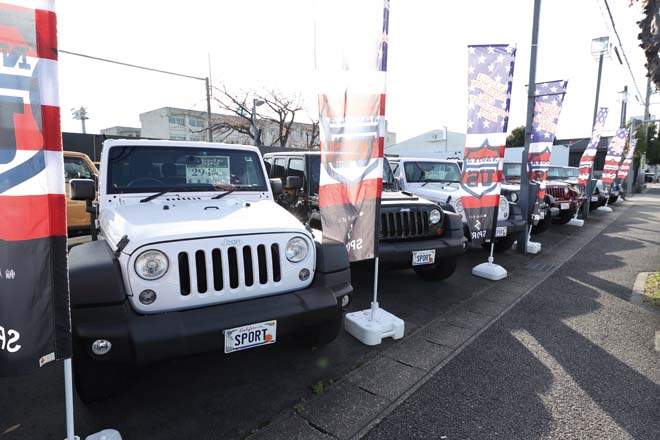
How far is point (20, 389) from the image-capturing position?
2742 millimetres

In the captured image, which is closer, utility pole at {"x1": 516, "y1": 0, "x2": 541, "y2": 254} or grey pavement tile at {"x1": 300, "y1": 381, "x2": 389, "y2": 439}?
grey pavement tile at {"x1": 300, "y1": 381, "x2": 389, "y2": 439}

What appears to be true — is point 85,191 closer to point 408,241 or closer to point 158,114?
point 408,241

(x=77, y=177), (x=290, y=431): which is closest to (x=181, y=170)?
(x=290, y=431)

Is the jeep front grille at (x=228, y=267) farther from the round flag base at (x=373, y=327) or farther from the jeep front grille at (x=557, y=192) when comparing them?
the jeep front grille at (x=557, y=192)

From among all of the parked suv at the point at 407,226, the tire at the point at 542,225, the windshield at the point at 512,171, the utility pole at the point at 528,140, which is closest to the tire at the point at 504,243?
the utility pole at the point at 528,140

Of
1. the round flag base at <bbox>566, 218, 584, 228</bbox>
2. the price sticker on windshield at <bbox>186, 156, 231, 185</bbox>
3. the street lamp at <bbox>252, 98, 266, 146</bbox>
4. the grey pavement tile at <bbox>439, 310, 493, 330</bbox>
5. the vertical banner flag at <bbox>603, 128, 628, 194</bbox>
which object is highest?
the street lamp at <bbox>252, 98, 266, 146</bbox>

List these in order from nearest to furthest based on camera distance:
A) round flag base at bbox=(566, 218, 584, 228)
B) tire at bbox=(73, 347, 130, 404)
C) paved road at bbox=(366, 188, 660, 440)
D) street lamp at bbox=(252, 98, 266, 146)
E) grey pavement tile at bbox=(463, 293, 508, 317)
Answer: tire at bbox=(73, 347, 130, 404), paved road at bbox=(366, 188, 660, 440), grey pavement tile at bbox=(463, 293, 508, 317), round flag base at bbox=(566, 218, 584, 228), street lamp at bbox=(252, 98, 266, 146)

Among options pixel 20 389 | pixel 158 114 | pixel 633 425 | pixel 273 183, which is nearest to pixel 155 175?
pixel 273 183

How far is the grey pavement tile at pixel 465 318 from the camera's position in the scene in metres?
3.89

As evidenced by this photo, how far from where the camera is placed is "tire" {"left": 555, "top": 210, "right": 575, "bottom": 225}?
33.8 ft

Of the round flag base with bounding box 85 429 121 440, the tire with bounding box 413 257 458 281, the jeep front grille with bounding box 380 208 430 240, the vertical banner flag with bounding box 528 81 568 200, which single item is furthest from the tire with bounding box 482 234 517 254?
the round flag base with bounding box 85 429 121 440

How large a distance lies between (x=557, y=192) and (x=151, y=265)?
10.3m

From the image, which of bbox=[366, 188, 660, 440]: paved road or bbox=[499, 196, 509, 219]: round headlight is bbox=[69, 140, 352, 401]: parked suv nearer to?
bbox=[366, 188, 660, 440]: paved road

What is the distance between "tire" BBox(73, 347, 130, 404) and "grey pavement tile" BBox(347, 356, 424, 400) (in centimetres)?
161
